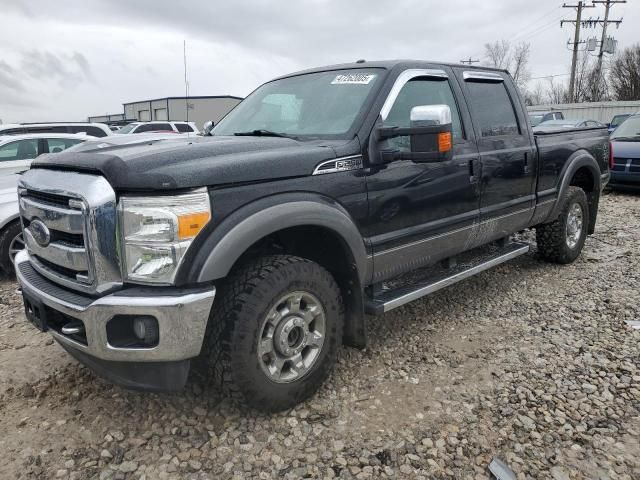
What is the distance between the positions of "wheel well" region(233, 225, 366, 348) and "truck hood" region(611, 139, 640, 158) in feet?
29.1

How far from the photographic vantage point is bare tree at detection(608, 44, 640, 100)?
4275 centimetres

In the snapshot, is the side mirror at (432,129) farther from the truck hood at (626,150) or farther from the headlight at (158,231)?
the truck hood at (626,150)

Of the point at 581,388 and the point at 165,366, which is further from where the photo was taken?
the point at 581,388

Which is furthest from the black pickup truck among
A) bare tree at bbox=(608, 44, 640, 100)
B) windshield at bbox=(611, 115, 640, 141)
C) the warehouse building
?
bare tree at bbox=(608, 44, 640, 100)

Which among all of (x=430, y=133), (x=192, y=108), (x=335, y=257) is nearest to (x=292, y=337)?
(x=335, y=257)

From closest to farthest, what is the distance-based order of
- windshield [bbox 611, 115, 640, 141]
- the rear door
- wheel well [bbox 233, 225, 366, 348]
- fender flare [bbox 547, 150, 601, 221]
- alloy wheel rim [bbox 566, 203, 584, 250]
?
wheel well [bbox 233, 225, 366, 348], the rear door, fender flare [bbox 547, 150, 601, 221], alloy wheel rim [bbox 566, 203, 584, 250], windshield [bbox 611, 115, 640, 141]

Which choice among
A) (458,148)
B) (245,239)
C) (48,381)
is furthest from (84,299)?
(458,148)

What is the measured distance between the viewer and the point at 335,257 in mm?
3010

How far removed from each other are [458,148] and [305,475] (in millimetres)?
2437

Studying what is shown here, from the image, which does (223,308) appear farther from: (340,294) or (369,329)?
(369,329)

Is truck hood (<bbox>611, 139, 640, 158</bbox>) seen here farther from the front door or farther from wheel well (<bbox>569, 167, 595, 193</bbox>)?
the front door

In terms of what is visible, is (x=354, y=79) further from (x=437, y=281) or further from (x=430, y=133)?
(x=437, y=281)

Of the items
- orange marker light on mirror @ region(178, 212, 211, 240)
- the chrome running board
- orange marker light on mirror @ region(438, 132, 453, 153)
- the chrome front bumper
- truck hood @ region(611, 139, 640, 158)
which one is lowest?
the chrome running board

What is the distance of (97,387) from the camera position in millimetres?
3127
